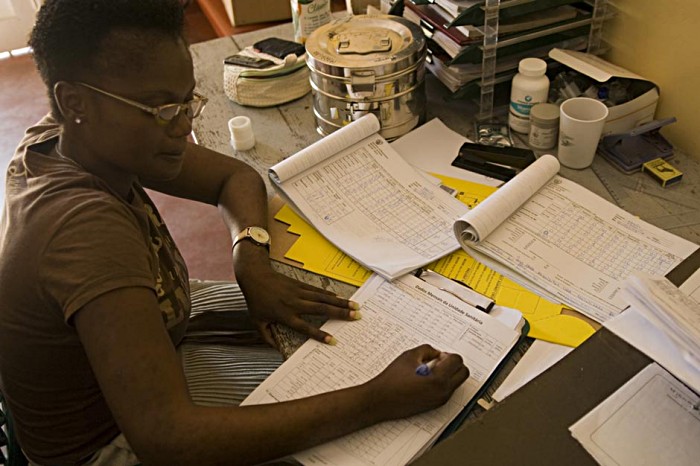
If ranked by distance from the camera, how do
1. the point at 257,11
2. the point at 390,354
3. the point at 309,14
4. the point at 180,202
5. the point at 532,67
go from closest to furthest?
the point at 390,354
the point at 532,67
the point at 309,14
the point at 180,202
the point at 257,11

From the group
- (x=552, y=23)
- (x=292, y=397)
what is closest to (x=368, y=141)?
(x=552, y=23)

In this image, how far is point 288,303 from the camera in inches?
38.0

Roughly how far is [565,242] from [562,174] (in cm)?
23

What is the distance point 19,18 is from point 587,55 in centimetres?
314

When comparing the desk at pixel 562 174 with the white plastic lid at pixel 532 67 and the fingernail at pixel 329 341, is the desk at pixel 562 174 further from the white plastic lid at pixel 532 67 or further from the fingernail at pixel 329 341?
the white plastic lid at pixel 532 67

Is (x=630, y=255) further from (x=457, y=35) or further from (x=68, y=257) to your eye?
(x=68, y=257)

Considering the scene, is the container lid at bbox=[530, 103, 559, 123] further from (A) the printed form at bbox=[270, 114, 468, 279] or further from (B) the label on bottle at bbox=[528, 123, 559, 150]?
(A) the printed form at bbox=[270, 114, 468, 279]

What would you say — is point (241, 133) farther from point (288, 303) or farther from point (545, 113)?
point (545, 113)

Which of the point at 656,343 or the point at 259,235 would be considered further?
the point at 259,235

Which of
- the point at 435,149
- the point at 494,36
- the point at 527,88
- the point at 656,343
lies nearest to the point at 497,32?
the point at 494,36

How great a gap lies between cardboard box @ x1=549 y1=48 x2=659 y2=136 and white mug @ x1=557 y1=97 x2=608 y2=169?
42 mm

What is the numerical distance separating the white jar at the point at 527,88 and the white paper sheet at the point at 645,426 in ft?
2.13

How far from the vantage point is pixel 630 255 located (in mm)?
986

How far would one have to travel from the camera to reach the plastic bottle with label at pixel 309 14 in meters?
1.47
